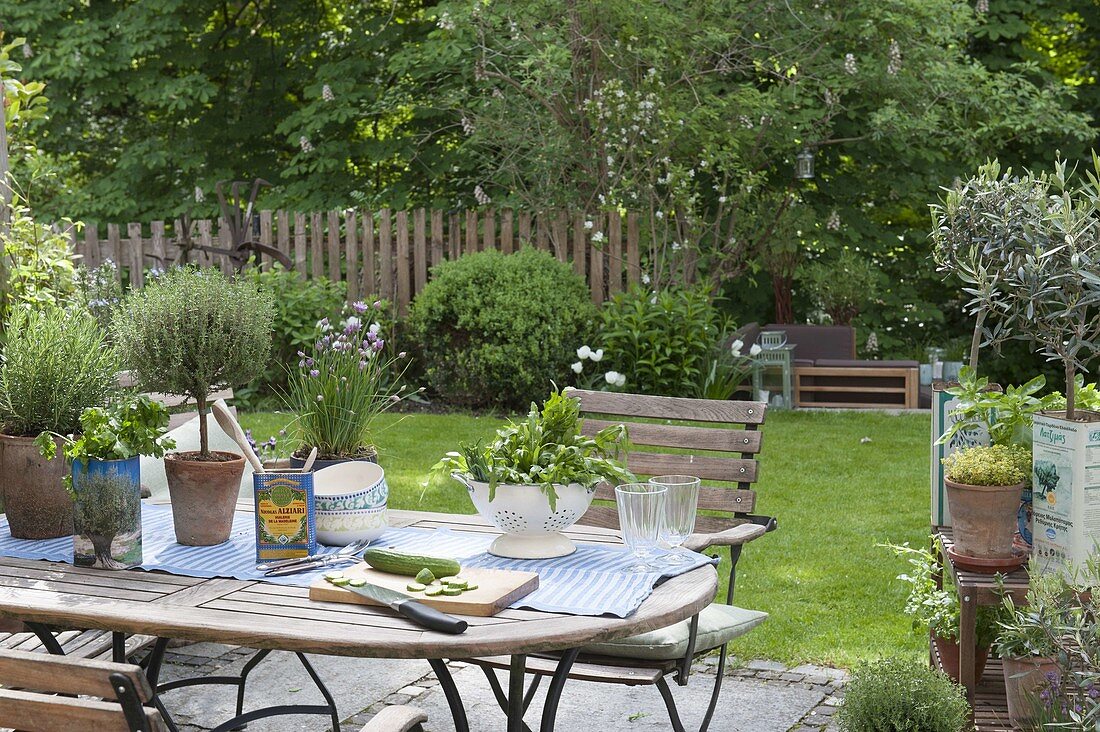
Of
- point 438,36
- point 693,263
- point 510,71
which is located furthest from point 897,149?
point 438,36

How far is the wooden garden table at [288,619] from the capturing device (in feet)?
6.77

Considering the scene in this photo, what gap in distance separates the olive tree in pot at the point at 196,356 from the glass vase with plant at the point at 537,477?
0.51m

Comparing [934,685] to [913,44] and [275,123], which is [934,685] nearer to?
[913,44]

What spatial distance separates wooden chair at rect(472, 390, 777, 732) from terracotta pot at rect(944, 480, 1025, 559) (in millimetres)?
509

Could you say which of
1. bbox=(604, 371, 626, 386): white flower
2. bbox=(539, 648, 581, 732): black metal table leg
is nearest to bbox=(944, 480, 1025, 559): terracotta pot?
bbox=(539, 648, 581, 732): black metal table leg

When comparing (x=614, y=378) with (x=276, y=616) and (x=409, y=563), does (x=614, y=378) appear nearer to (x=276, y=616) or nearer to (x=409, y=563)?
(x=409, y=563)

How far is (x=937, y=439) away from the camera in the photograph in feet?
9.97

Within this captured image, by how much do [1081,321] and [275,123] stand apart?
494 inches

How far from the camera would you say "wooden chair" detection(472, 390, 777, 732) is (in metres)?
2.82

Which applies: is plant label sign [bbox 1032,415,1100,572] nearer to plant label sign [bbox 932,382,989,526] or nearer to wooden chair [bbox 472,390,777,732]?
plant label sign [bbox 932,382,989,526]

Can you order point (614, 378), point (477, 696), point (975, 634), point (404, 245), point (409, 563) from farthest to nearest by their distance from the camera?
point (404, 245) < point (614, 378) < point (477, 696) < point (975, 634) < point (409, 563)

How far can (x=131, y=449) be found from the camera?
98.3 inches

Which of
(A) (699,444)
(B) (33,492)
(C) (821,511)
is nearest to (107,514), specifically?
(B) (33,492)

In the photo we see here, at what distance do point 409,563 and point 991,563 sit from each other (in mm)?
1350
